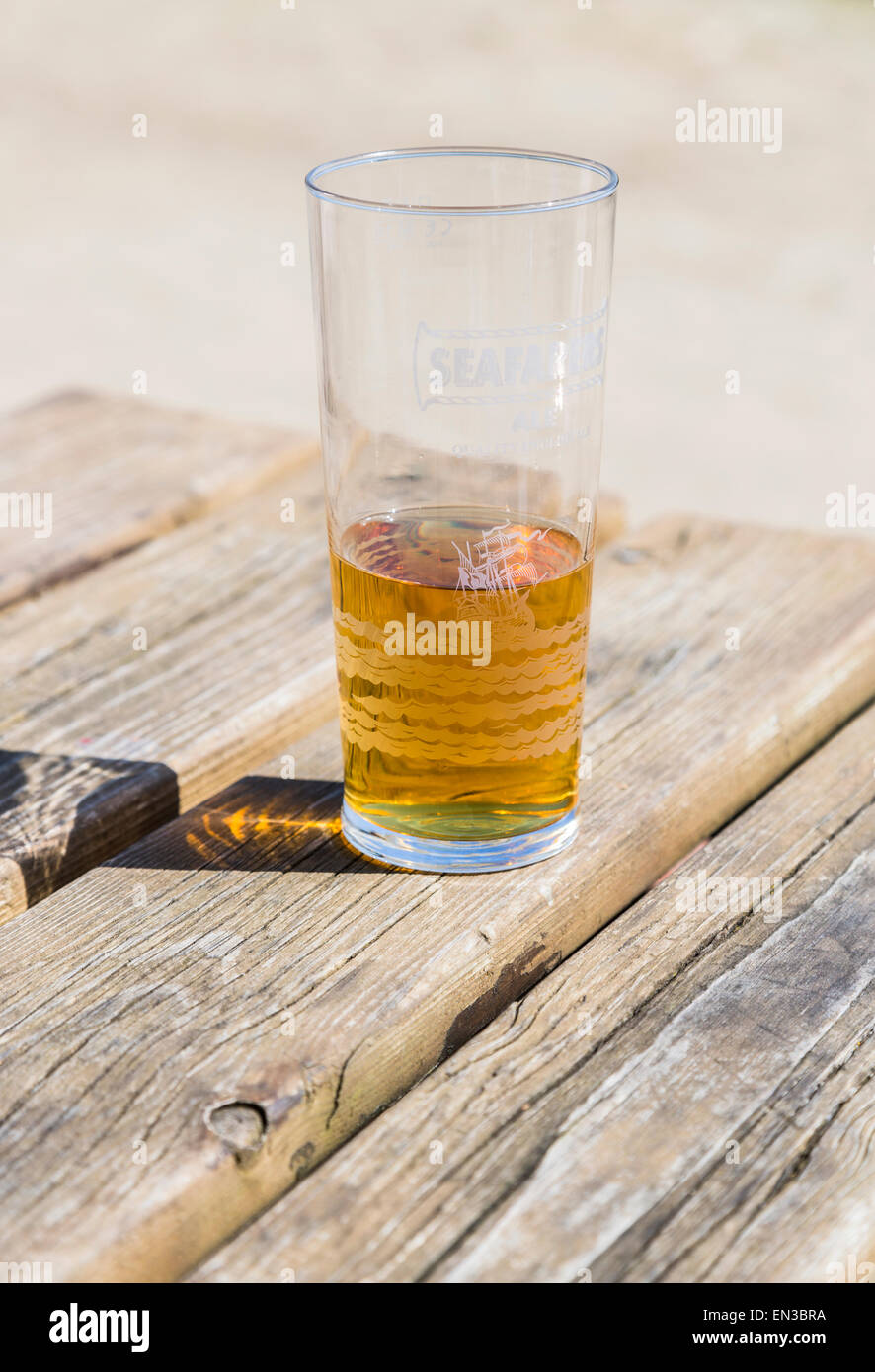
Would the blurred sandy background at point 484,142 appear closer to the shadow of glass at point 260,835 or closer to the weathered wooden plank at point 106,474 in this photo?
the weathered wooden plank at point 106,474

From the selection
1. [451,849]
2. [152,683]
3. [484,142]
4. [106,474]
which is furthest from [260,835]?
[484,142]

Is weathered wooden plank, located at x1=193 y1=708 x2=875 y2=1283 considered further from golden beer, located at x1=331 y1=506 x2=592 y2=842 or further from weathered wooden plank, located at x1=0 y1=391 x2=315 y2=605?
weathered wooden plank, located at x1=0 y1=391 x2=315 y2=605

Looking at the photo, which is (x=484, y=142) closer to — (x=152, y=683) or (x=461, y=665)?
(x=152, y=683)

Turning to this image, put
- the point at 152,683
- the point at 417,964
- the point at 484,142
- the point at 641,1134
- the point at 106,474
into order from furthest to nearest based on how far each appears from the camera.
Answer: the point at 484,142 → the point at 106,474 → the point at 152,683 → the point at 417,964 → the point at 641,1134

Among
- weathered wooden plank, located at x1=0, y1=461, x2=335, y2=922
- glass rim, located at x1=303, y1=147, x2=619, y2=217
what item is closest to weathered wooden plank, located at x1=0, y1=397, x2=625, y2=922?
weathered wooden plank, located at x1=0, y1=461, x2=335, y2=922

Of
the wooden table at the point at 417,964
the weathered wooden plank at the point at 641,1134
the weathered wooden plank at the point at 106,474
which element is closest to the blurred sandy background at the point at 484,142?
the weathered wooden plank at the point at 106,474

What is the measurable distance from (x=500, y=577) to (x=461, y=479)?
0.08m

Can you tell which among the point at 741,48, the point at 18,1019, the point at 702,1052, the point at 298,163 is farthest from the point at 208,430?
the point at 741,48

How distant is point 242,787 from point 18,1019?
0.33 metres

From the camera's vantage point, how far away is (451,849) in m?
1.03

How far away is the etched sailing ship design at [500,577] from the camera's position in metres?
0.98

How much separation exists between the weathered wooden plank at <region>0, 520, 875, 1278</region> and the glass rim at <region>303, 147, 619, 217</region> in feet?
1.52

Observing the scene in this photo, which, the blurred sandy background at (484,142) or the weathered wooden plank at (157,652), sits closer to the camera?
the weathered wooden plank at (157,652)
